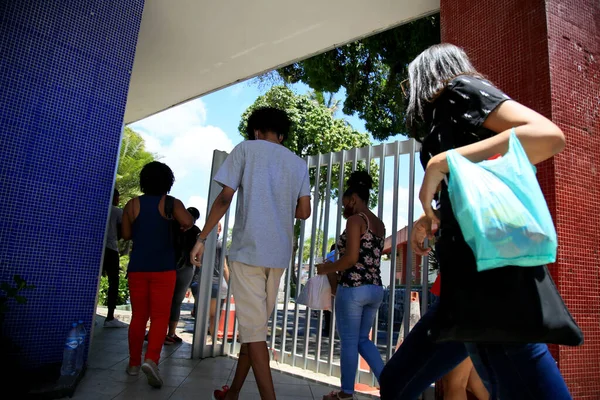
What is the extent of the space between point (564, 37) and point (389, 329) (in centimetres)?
257

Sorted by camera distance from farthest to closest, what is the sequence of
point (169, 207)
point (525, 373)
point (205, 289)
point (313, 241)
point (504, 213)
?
point (205, 289), point (313, 241), point (169, 207), point (525, 373), point (504, 213)

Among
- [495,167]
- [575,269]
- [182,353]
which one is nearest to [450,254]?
[495,167]

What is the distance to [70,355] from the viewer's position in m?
2.96

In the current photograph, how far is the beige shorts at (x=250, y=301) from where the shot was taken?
96.1 inches

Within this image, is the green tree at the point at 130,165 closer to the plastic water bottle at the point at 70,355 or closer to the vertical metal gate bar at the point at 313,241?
the vertical metal gate bar at the point at 313,241

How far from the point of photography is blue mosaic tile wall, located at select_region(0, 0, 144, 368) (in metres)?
2.89

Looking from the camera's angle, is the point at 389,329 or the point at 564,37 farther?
the point at 389,329

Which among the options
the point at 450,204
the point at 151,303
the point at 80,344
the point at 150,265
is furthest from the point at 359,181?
the point at 80,344

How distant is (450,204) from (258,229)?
1.39 meters

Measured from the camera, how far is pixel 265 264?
246 centimetres

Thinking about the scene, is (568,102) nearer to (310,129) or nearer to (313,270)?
(313,270)

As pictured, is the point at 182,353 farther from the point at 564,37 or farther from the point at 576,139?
the point at 564,37

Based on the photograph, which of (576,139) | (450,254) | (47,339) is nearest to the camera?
(450,254)

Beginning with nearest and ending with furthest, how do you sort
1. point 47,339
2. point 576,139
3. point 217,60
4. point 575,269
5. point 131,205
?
point 575,269, point 576,139, point 47,339, point 131,205, point 217,60
